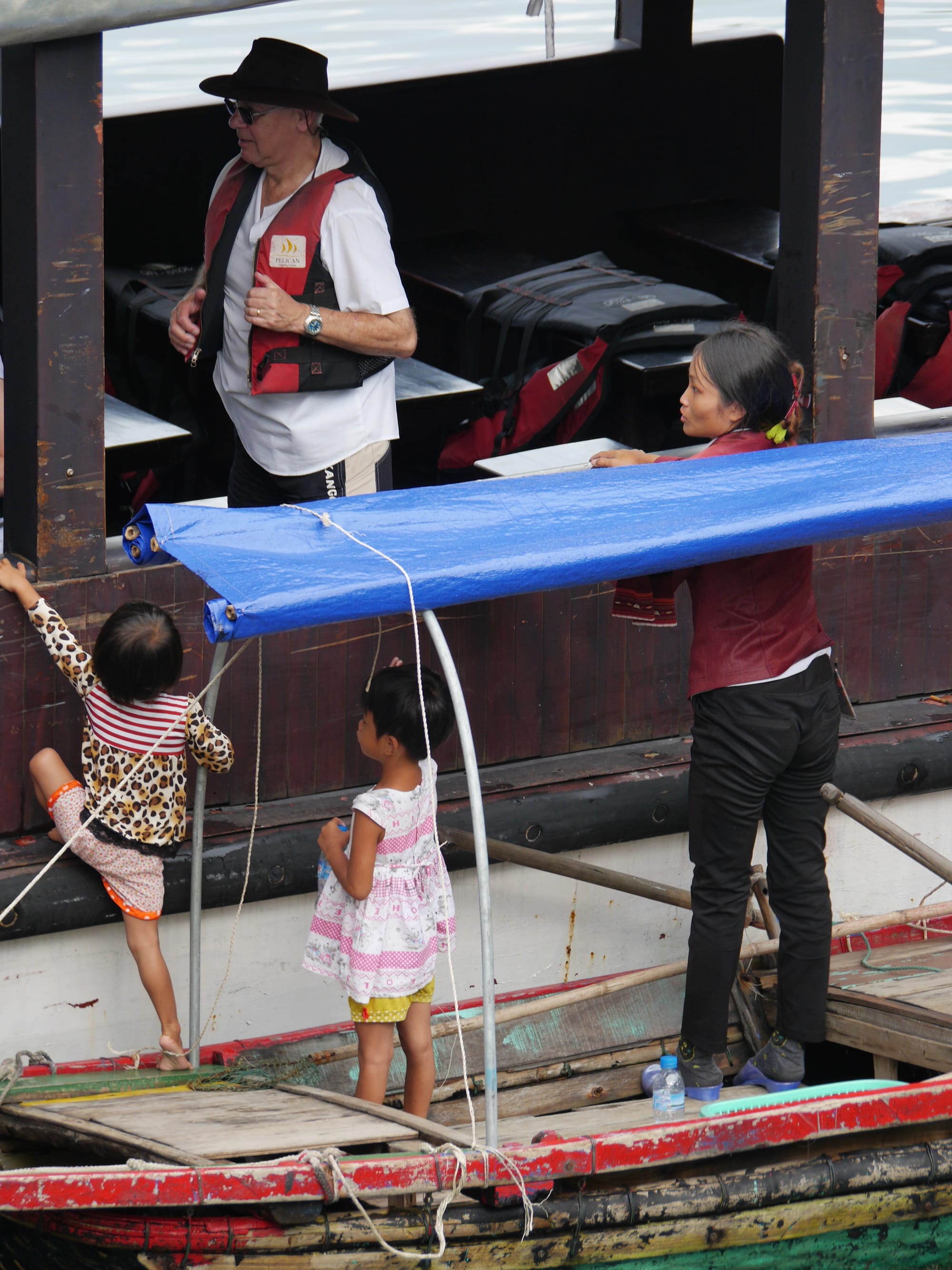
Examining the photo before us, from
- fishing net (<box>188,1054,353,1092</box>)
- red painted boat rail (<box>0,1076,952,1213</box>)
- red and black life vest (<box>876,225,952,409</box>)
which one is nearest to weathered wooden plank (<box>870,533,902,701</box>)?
red and black life vest (<box>876,225,952,409</box>)

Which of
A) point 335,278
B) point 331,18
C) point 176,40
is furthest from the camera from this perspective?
point 176,40

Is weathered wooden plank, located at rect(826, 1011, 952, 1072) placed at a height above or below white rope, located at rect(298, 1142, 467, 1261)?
below

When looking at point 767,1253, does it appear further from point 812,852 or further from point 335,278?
point 335,278

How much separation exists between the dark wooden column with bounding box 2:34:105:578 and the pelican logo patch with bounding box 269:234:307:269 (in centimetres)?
53

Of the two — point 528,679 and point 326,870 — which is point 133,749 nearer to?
point 326,870

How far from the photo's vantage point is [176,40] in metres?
21.3

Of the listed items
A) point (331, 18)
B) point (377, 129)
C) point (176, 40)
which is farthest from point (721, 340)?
point (176, 40)

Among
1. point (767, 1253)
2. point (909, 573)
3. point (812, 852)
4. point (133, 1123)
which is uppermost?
point (909, 573)

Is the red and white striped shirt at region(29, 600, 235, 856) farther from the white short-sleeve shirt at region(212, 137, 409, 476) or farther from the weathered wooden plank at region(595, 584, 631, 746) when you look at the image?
the weathered wooden plank at region(595, 584, 631, 746)

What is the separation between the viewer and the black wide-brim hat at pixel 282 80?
181 inches

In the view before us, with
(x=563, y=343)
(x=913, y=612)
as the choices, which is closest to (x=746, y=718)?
(x=913, y=612)

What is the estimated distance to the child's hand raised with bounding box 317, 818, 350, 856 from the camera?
159 inches

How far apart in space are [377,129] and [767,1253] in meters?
4.92

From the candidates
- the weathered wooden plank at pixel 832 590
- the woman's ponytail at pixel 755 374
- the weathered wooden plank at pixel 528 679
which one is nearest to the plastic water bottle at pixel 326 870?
the weathered wooden plank at pixel 528 679
